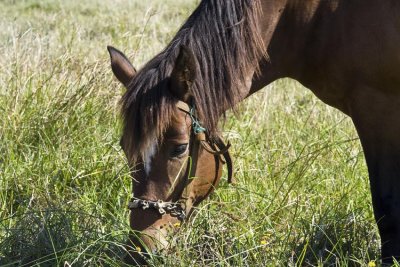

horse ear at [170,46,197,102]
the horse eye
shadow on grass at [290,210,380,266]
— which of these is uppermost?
horse ear at [170,46,197,102]

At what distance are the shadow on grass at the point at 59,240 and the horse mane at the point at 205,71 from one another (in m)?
0.53

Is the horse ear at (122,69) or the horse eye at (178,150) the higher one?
the horse ear at (122,69)

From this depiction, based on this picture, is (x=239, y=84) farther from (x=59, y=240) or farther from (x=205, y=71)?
(x=59, y=240)

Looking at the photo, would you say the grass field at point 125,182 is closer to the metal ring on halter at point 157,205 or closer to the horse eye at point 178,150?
the metal ring on halter at point 157,205

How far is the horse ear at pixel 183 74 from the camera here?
311 cm

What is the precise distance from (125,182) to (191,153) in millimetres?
1117

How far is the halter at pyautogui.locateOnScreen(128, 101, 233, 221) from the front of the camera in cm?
316

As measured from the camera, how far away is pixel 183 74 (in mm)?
3158

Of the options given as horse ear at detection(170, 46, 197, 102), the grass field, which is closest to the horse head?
horse ear at detection(170, 46, 197, 102)

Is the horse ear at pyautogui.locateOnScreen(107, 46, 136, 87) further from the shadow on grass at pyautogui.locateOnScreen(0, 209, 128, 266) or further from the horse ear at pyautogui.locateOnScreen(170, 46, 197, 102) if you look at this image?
the shadow on grass at pyautogui.locateOnScreen(0, 209, 128, 266)

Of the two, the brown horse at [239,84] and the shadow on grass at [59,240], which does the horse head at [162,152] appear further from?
the shadow on grass at [59,240]

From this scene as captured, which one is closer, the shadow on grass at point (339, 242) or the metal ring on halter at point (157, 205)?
the metal ring on halter at point (157, 205)

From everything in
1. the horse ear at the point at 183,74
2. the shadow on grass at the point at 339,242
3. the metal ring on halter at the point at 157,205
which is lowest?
the shadow on grass at the point at 339,242

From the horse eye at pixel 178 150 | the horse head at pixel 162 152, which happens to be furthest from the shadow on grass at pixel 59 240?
the horse eye at pixel 178 150
